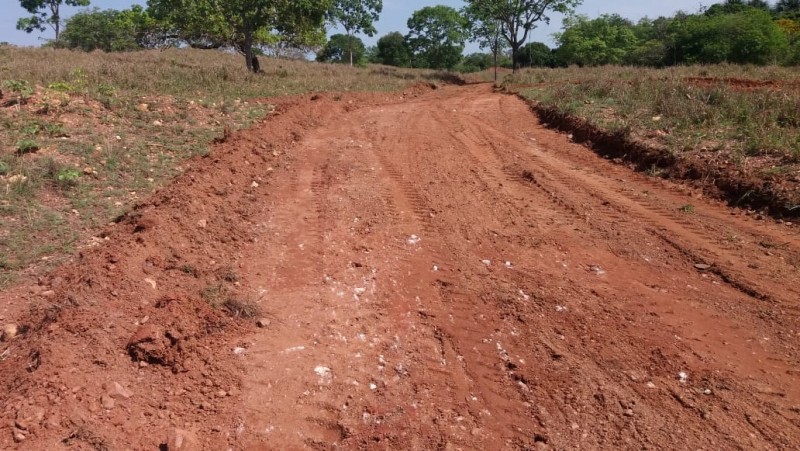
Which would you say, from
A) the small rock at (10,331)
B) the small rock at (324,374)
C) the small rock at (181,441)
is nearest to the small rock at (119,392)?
the small rock at (181,441)

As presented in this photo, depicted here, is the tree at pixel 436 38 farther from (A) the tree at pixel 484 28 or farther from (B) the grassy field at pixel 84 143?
(B) the grassy field at pixel 84 143

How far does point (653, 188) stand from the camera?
695 cm

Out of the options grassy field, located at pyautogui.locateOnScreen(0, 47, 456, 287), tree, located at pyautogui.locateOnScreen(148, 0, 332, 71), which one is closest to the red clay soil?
grassy field, located at pyautogui.locateOnScreen(0, 47, 456, 287)

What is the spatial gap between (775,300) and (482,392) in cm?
275

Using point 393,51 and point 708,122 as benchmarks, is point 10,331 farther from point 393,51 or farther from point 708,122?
point 393,51

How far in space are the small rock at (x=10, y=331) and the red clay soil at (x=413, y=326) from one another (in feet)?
0.20

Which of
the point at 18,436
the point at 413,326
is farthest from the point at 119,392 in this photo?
the point at 413,326

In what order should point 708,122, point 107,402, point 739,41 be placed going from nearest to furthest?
point 107,402 < point 708,122 < point 739,41

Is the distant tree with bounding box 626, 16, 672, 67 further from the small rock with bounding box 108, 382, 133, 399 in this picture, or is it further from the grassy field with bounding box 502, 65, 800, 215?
the small rock with bounding box 108, 382, 133, 399

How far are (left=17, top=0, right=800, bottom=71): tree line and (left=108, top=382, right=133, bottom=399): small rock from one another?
17.9m

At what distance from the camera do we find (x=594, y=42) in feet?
127

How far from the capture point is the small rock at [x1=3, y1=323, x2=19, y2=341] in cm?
344

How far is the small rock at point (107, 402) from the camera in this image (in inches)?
116

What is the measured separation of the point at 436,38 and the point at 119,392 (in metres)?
56.2
